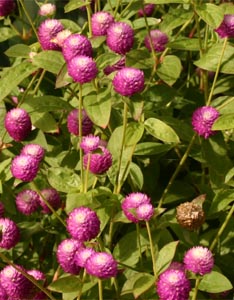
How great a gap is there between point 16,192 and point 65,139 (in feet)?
0.71

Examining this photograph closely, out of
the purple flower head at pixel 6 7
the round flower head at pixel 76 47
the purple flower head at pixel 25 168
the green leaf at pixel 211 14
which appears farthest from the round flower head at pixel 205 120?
the purple flower head at pixel 6 7

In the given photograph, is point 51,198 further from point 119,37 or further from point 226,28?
point 226,28

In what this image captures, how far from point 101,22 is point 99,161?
1.40 feet

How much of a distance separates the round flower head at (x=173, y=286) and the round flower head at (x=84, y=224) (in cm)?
18

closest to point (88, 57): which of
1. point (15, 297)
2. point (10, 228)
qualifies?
point (10, 228)

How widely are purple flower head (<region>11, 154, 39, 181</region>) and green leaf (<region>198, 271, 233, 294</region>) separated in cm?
47

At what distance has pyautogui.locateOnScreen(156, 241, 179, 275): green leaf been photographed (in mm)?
1716

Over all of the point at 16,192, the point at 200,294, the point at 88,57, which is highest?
the point at 88,57

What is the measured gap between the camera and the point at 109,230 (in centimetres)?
195

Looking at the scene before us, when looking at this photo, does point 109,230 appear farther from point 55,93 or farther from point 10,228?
point 55,93

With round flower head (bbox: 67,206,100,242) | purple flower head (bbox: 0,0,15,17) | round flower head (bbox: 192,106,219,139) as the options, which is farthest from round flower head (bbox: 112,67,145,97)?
purple flower head (bbox: 0,0,15,17)

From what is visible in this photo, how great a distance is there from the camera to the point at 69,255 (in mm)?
1680

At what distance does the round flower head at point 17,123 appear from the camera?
196 cm

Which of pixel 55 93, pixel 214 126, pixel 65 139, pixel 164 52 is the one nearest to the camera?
pixel 214 126
